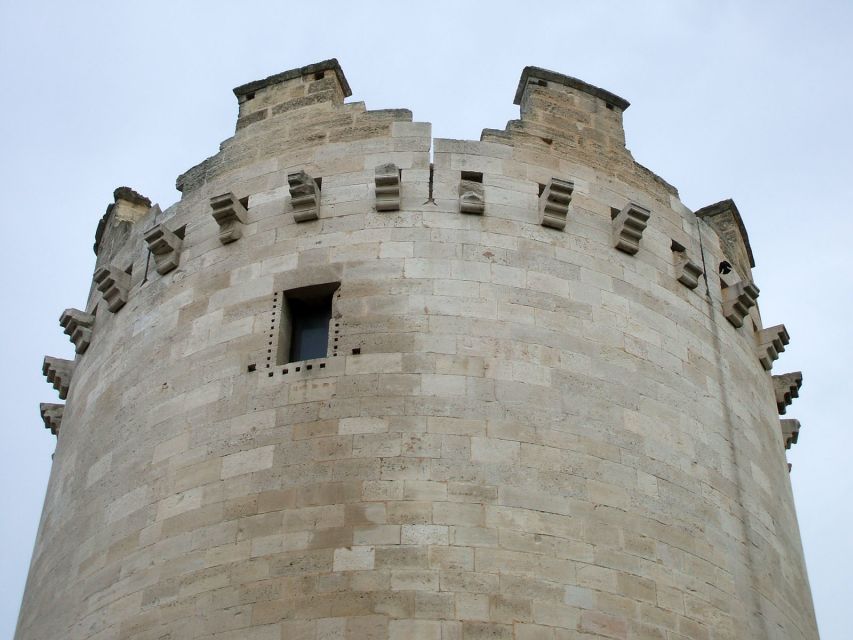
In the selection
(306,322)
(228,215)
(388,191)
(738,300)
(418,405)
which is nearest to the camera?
(418,405)

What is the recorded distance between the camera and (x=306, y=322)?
14859 millimetres

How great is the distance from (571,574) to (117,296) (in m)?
7.14

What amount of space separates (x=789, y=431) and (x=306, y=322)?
7.02m

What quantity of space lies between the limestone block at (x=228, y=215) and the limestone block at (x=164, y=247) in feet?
2.40

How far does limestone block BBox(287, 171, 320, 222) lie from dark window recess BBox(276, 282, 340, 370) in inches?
41.0

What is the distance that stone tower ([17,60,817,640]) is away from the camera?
41.8 ft

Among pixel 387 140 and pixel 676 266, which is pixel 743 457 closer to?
pixel 676 266

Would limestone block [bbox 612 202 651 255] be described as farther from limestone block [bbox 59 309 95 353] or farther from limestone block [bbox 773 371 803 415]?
limestone block [bbox 59 309 95 353]

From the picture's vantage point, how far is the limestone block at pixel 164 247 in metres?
16.3

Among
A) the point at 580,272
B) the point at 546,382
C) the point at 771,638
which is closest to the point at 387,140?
the point at 580,272

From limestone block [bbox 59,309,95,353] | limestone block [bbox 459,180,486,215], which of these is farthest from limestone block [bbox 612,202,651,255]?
limestone block [bbox 59,309,95,353]

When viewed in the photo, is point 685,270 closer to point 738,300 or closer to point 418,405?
point 738,300

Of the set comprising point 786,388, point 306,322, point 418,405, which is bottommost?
point 418,405

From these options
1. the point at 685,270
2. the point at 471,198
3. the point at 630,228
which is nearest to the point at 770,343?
the point at 685,270
